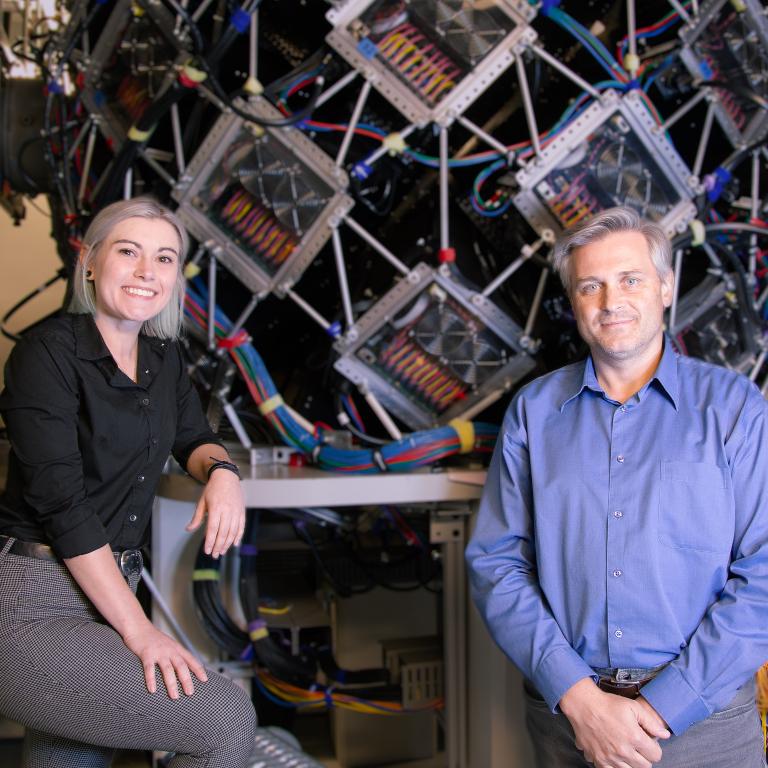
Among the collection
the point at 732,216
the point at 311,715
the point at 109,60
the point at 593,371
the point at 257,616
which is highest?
the point at 109,60

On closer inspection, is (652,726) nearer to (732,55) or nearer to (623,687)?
(623,687)

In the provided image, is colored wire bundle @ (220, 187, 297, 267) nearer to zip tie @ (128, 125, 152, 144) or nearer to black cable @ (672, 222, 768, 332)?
zip tie @ (128, 125, 152, 144)

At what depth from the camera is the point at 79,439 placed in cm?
127

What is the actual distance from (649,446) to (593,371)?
0.19m

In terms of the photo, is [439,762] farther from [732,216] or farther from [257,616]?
[732,216]

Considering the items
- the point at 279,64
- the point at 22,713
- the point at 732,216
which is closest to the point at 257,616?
the point at 22,713

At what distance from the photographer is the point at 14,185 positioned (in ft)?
9.06

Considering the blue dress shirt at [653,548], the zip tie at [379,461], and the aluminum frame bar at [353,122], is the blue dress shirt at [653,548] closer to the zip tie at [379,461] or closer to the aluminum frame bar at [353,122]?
the zip tie at [379,461]

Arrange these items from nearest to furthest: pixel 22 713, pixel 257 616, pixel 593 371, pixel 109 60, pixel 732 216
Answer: pixel 22 713 → pixel 593 371 → pixel 257 616 → pixel 109 60 → pixel 732 216

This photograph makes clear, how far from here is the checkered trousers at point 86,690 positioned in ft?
3.84

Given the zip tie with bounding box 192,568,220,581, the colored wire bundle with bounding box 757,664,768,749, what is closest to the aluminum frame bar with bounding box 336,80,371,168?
the zip tie with bounding box 192,568,220,581

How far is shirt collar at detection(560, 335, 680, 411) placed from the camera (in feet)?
4.65

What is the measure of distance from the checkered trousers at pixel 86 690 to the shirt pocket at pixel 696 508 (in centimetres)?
80

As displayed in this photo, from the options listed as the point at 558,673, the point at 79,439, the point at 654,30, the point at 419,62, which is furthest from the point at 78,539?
the point at 654,30
